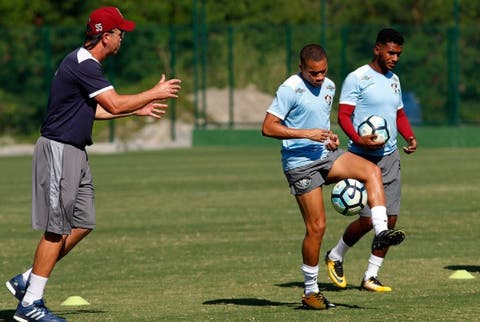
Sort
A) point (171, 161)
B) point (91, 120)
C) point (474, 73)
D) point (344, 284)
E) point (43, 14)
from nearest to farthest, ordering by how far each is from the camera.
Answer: point (91, 120)
point (344, 284)
point (171, 161)
point (474, 73)
point (43, 14)

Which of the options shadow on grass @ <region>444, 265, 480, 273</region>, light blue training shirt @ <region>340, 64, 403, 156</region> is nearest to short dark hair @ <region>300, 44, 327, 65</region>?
light blue training shirt @ <region>340, 64, 403, 156</region>

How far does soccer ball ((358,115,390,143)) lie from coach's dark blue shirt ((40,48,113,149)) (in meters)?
2.71

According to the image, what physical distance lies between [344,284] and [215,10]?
42.6 m

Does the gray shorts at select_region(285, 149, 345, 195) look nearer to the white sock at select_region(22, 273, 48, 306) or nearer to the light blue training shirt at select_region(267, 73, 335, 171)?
the light blue training shirt at select_region(267, 73, 335, 171)

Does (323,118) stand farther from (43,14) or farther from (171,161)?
(43,14)

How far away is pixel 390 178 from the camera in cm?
1234

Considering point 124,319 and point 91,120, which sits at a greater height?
point 91,120

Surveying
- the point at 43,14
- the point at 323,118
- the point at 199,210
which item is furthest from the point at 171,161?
the point at 323,118

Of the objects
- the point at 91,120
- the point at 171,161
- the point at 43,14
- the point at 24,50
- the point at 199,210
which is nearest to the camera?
the point at 91,120

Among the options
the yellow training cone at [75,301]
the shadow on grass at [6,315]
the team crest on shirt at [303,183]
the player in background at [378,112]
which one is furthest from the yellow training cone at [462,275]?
the shadow on grass at [6,315]

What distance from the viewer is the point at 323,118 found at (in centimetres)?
1106

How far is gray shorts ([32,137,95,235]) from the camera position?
10016mm

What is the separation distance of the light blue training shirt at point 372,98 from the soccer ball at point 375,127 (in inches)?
10.9

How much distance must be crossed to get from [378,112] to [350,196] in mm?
1292
